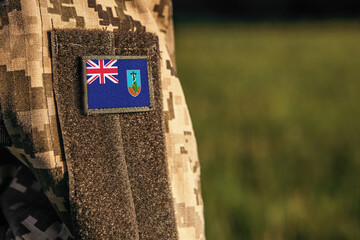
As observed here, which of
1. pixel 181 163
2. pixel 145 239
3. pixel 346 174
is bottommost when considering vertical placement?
pixel 346 174

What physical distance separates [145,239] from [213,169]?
2031mm

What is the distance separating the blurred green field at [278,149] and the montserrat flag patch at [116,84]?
4.54ft

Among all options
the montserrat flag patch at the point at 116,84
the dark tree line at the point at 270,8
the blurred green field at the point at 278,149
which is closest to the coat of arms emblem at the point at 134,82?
the montserrat flag patch at the point at 116,84

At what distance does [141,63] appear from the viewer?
0.72m

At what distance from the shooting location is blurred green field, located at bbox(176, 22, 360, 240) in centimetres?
213

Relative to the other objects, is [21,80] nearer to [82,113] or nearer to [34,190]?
[82,113]

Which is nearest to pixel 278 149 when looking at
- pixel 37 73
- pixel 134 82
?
pixel 134 82

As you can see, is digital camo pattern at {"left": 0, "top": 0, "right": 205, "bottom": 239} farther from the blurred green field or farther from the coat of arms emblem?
the blurred green field

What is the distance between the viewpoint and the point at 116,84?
70cm

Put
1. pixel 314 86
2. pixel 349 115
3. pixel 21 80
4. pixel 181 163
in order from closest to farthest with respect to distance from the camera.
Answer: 1. pixel 21 80
2. pixel 181 163
3. pixel 349 115
4. pixel 314 86

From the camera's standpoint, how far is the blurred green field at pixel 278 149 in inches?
84.0

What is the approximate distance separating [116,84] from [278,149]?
2547 millimetres

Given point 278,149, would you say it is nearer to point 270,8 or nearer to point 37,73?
point 37,73

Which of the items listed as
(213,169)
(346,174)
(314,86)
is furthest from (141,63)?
(314,86)
